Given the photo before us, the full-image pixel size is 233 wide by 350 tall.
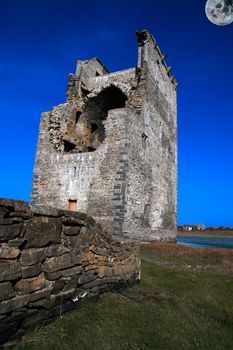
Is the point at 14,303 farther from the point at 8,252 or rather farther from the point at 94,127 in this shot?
the point at 94,127

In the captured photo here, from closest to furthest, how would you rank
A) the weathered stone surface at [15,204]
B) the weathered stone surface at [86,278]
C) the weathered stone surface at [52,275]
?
the weathered stone surface at [15,204] → the weathered stone surface at [52,275] → the weathered stone surface at [86,278]

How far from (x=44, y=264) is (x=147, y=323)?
1.84 m

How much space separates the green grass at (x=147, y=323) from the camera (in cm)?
355

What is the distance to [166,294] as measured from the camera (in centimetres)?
624

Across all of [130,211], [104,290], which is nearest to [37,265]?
[104,290]

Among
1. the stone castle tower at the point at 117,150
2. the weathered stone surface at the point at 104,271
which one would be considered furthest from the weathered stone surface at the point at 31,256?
the stone castle tower at the point at 117,150

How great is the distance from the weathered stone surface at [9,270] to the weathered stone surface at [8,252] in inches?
2.7

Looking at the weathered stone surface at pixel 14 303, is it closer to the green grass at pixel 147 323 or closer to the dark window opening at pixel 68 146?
the green grass at pixel 147 323

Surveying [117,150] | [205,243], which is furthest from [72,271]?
[205,243]

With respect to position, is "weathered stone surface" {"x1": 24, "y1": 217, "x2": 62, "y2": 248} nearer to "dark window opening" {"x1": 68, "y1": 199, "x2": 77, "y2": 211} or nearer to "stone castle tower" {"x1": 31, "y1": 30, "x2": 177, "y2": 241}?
"stone castle tower" {"x1": 31, "y1": 30, "x2": 177, "y2": 241}

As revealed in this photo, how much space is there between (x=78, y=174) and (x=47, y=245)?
1248 centimetres

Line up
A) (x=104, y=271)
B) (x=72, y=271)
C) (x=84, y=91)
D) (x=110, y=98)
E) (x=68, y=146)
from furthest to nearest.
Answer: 1. (x=110, y=98)
2. (x=84, y=91)
3. (x=68, y=146)
4. (x=104, y=271)
5. (x=72, y=271)

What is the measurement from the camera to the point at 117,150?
1549 centimetres

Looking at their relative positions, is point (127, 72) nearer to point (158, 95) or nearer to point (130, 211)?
point (158, 95)
